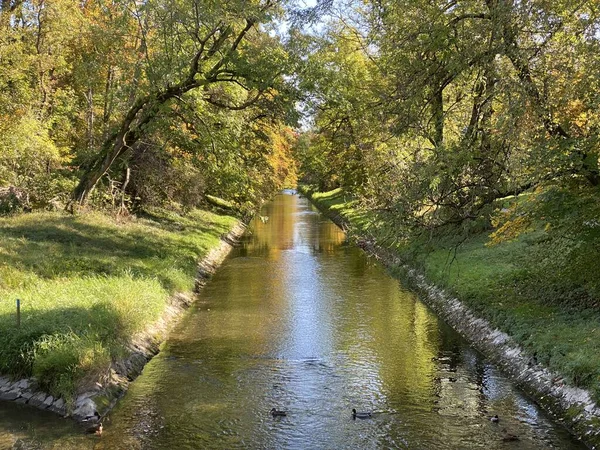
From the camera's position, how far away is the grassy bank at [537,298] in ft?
37.5

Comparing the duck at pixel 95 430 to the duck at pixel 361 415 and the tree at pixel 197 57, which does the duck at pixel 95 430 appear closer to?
the duck at pixel 361 415

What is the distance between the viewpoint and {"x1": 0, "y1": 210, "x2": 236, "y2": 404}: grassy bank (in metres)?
11.6

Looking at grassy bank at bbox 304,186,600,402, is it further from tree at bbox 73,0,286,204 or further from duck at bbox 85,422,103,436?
tree at bbox 73,0,286,204

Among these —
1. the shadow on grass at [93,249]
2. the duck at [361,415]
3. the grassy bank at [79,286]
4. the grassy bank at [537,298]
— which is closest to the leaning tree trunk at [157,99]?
the grassy bank at [79,286]

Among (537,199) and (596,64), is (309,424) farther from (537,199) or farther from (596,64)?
(596,64)

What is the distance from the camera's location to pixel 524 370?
40.5 ft

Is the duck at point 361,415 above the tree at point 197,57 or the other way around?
the other way around

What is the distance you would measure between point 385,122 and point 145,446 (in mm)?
8817

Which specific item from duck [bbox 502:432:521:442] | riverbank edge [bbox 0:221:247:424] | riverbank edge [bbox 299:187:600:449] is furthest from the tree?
duck [bbox 502:432:521:442]

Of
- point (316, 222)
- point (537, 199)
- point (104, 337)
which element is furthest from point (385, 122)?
point (316, 222)

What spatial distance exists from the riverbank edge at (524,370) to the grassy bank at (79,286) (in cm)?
709

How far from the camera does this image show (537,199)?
1225 cm

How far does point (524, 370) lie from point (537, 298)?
3437 millimetres

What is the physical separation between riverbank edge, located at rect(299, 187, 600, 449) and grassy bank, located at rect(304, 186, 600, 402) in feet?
0.62
